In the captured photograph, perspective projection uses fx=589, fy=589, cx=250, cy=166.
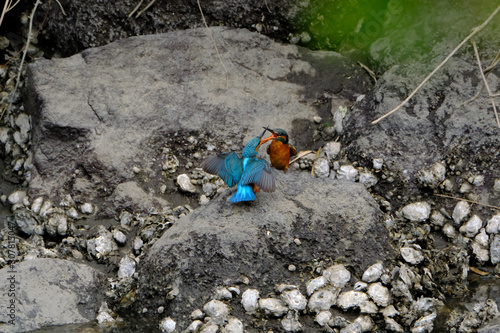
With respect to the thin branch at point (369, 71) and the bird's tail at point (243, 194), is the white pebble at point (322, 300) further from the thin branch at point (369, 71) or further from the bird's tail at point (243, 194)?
the thin branch at point (369, 71)

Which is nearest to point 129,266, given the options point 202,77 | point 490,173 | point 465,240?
point 202,77

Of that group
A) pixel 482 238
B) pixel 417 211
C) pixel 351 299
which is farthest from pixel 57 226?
pixel 482 238

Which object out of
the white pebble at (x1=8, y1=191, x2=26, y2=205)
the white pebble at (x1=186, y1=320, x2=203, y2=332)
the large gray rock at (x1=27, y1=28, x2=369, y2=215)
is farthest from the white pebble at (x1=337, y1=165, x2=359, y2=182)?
the white pebble at (x1=8, y1=191, x2=26, y2=205)

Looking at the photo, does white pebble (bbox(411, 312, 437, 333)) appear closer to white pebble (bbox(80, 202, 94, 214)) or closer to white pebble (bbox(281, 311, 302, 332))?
white pebble (bbox(281, 311, 302, 332))

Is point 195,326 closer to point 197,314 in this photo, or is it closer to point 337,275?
point 197,314

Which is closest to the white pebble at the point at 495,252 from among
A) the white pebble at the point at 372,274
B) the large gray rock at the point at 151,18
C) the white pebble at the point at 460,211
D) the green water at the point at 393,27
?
the white pebble at the point at 460,211

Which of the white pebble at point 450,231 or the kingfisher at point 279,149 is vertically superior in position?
the kingfisher at point 279,149
